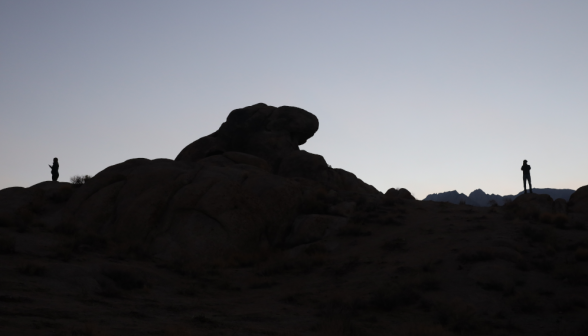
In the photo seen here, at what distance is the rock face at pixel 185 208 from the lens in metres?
20.0

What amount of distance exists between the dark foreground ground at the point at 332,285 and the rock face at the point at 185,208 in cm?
111

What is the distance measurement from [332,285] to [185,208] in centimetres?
785

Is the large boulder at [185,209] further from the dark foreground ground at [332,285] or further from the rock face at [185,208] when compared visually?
the dark foreground ground at [332,285]

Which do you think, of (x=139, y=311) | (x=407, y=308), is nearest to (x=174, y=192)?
(x=139, y=311)

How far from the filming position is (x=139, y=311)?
11.5m

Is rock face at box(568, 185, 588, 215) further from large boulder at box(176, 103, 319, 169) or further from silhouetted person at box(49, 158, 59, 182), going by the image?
silhouetted person at box(49, 158, 59, 182)

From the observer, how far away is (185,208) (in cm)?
2091

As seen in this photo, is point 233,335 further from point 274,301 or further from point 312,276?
point 312,276

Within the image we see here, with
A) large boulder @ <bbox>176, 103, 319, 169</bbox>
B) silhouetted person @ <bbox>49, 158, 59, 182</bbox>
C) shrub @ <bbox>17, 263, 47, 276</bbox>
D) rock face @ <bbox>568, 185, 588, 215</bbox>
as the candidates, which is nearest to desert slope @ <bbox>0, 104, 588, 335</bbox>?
shrub @ <bbox>17, 263, 47, 276</bbox>

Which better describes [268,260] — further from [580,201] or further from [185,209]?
[580,201]

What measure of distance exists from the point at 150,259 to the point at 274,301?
20.1 ft

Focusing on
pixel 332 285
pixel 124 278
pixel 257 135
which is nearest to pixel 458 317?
pixel 332 285

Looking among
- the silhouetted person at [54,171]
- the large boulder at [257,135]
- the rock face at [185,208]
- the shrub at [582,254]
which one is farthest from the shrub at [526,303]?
the silhouetted person at [54,171]

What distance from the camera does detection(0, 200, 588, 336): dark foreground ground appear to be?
10.9 meters
